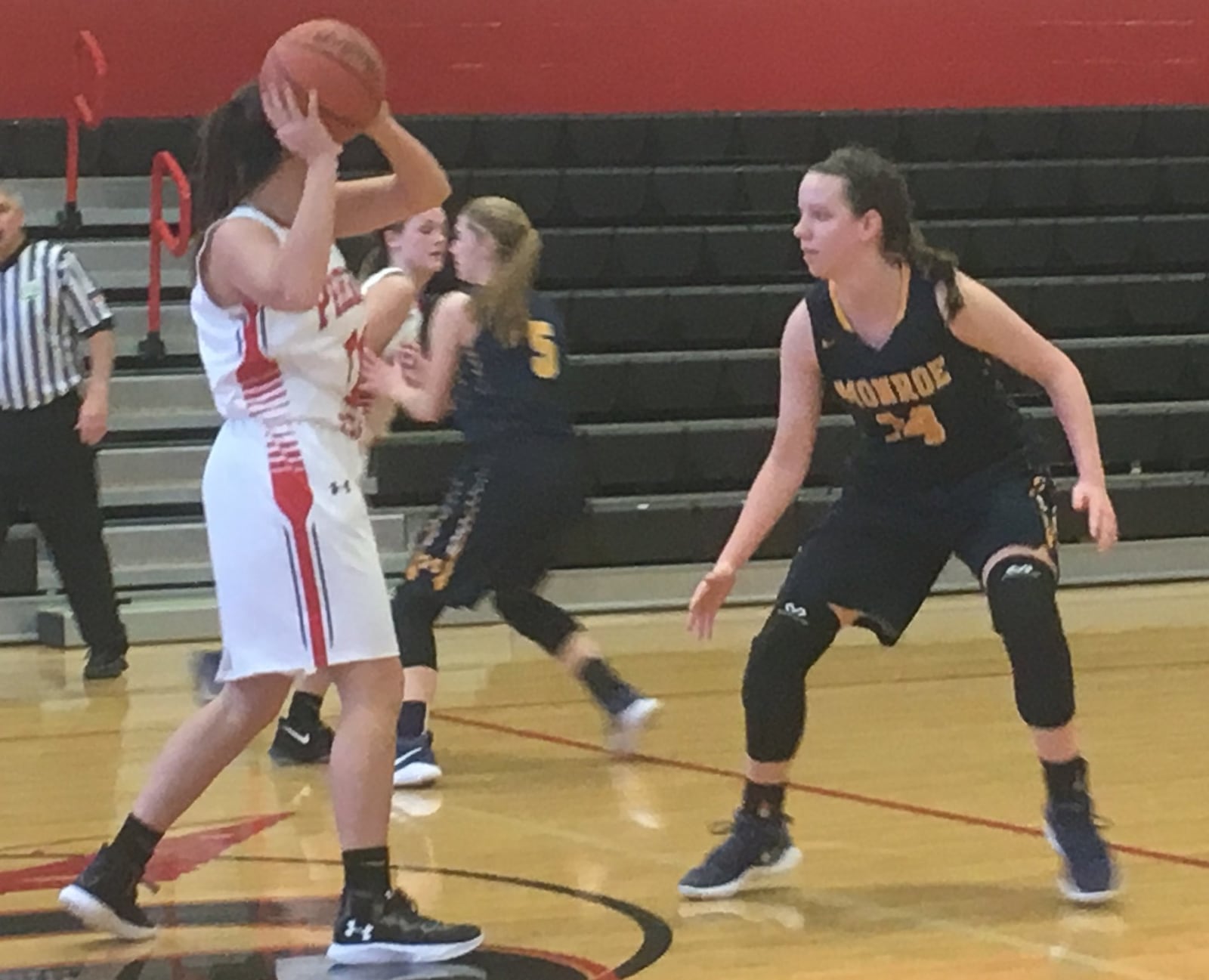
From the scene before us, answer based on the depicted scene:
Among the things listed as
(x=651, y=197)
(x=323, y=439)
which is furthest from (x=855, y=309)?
(x=651, y=197)

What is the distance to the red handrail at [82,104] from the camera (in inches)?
357

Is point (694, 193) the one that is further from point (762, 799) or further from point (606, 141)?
point (762, 799)

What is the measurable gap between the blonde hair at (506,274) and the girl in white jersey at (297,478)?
1.81m

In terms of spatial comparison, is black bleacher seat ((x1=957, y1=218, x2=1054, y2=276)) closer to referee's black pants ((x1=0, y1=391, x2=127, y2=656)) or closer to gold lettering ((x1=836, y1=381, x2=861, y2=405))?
referee's black pants ((x1=0, y1=391, x2=127, y2=656))

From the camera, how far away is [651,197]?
10000 millimetres

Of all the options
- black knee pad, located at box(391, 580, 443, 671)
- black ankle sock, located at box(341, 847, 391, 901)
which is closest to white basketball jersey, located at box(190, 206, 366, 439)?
black ankle sock, located at box(341, 847, 391, 901)

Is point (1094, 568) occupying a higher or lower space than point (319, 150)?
lower

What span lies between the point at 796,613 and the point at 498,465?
162cm

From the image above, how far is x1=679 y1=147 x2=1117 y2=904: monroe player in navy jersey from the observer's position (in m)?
3.76

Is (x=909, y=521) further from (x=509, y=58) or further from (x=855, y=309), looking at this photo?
(x=509, y=58)

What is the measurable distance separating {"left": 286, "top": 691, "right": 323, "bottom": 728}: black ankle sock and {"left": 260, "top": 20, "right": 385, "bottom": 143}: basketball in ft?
7.91

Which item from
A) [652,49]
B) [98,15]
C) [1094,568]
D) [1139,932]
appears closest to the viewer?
[1139,932]

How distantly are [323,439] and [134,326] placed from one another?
612 centimetres

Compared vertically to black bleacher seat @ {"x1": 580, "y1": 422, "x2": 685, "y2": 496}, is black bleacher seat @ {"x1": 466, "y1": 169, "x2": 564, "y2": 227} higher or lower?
higher
